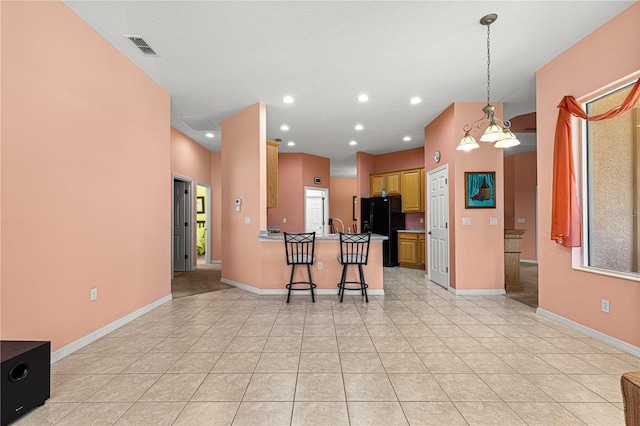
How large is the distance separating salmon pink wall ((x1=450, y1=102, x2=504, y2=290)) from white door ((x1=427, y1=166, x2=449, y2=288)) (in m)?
0.32

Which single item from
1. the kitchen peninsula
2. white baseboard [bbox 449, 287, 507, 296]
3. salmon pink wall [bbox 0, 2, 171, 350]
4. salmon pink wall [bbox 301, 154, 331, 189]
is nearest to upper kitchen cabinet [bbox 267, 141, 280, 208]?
the kitchen peninsula

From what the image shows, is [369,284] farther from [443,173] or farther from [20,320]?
[20,320]

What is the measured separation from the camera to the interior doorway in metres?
6.52

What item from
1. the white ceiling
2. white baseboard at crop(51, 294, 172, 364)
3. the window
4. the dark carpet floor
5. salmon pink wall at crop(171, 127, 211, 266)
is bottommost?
the dark carpet floor

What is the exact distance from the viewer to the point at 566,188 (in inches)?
121

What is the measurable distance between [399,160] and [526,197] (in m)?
3.56

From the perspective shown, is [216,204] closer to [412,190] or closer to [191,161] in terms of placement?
[191,161]

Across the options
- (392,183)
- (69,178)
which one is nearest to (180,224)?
(69,178)

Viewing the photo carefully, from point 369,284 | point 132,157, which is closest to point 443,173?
point 369,284

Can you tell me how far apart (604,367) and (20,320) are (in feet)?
14.4

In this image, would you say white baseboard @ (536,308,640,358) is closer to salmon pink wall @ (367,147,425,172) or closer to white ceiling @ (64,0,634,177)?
white ceiling @ (64,0,634,177)

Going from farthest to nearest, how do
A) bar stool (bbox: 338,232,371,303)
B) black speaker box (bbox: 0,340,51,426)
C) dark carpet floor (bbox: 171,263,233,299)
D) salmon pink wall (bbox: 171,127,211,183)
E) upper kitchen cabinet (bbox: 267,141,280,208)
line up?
1. salmon pink wall (bbox: 171,127,211,183)
2. upper kitchen cabinet (bbox: 267,141,280,208)
3. dark carpet floor (bbox: 171,263,233,299)
4. bar stool (bbox: 338,232,371,303)
5. black speaker box (bbox: 0,340,51,426)

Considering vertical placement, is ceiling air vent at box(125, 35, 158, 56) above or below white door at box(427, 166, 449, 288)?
above

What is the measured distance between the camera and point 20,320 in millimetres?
2121
